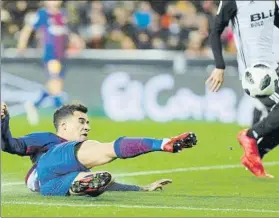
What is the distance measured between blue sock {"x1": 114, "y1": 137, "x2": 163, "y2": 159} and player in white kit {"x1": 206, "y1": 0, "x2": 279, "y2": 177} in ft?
7.79

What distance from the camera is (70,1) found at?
A: 76.0 feet

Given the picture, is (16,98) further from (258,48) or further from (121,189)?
(121,189)

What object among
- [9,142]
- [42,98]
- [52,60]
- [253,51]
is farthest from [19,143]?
[52,60]

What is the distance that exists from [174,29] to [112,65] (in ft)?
7.40

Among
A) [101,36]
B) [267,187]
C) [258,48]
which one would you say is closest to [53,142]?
[267,187]

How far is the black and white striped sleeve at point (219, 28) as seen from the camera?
1096cm

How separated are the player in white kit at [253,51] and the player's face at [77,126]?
5.45ft

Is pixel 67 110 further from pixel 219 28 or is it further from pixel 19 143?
pixel 219 28

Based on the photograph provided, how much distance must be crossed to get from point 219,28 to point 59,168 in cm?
274

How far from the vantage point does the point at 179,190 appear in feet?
32.8

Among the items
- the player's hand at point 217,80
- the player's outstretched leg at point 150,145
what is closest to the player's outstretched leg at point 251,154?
the player's hand at point 217,80

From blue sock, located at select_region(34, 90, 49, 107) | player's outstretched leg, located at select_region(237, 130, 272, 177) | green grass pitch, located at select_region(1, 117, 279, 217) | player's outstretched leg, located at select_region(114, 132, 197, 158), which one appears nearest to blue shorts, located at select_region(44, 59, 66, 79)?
blue sock, located at select_region(34, 90, 49, 107)

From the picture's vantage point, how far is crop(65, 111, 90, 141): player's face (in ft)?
30.6

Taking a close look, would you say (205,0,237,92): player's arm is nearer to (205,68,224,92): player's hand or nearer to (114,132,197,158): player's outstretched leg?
(205,68,224,92): player's hand
